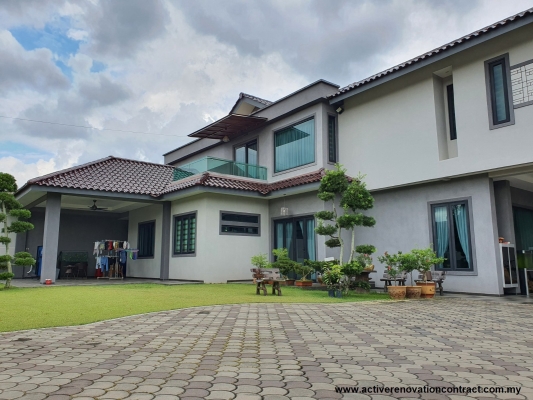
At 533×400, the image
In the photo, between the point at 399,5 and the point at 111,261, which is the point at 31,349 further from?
the point at 111,261

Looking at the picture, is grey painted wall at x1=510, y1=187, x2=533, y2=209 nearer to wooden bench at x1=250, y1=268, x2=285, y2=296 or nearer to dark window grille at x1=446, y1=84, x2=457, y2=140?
dark window grille at x1=446, y1=84, x2=457, y2=140

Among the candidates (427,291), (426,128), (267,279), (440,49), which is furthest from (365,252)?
(440,49)

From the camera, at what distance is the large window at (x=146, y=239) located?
715 inches

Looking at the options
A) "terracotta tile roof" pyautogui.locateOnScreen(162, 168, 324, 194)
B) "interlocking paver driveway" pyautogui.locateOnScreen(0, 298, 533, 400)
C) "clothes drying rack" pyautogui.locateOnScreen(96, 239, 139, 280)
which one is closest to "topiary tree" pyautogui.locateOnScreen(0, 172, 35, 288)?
"terracotta tile roof" pyautogui.locateOnScreen(162, 168, 324, 194)

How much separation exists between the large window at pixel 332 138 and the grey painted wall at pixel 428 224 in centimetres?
217

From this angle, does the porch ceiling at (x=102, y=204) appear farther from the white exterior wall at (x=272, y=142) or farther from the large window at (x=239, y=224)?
the large window at (x=239, y=224)

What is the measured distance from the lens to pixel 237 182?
16.0 metres

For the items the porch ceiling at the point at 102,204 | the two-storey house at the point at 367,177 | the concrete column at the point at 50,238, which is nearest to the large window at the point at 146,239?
the two-storey house at the point at 367,177

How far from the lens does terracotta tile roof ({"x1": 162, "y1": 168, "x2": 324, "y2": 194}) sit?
14.6 metres

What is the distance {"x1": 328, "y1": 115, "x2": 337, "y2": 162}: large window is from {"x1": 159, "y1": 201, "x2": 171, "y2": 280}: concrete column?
690 cm

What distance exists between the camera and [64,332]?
5.39 meters

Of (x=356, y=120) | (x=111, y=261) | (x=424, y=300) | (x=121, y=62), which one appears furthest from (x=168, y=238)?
(x=424, y=300)

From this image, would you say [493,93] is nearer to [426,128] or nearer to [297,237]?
[426,128]

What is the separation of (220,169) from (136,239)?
19.9 ft
